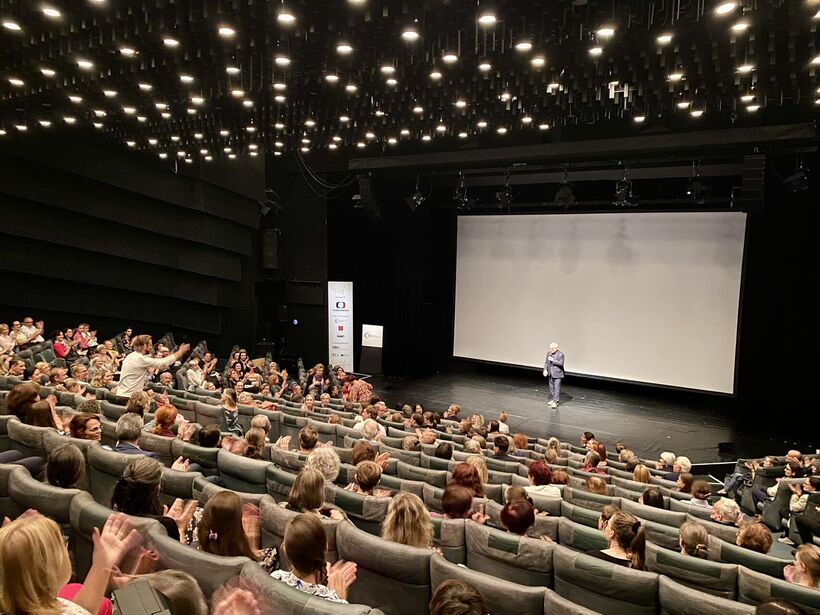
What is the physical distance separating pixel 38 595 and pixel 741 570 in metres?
3.21

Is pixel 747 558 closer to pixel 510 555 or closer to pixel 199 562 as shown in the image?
pixel 510 555

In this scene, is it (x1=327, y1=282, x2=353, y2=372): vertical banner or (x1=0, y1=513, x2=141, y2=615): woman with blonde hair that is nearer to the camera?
(x1=0, y1=513, x2=141, y2=615): woman with blonde hair

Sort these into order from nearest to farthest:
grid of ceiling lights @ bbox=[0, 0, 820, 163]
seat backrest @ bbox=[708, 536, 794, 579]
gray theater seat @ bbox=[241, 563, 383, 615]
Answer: gray theater seat @ bbox=[241, 563, 383, 615], seat backrest @ bbox=[708, 536, 794, 579], grid of ceiling lights @ bbox=[0, 0, 820, 163]

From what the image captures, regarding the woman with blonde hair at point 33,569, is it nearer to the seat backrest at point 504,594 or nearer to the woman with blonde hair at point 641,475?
the seat backrest at point 504,594

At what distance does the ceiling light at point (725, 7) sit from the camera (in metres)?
4.82

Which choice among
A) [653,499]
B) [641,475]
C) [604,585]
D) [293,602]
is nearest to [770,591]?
[604,585]

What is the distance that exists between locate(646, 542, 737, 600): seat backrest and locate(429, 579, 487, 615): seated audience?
6.70ft

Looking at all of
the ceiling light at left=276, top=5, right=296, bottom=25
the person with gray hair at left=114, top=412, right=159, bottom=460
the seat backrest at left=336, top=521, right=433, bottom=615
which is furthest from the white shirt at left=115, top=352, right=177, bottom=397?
the seat backrest at left=336, top=521, right=433, bottom=615

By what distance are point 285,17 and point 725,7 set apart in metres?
3.96

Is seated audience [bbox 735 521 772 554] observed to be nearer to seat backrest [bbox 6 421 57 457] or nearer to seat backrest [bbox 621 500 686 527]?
seat backrest [bbox 621 500 686 527]

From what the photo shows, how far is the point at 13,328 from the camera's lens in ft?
36.7

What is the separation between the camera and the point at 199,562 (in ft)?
7.58

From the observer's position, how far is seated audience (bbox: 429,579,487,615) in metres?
1.67

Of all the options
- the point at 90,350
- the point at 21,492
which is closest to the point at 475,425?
the point at 21,492
